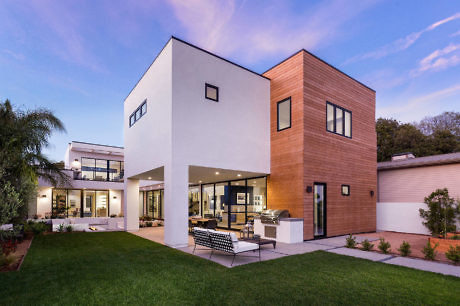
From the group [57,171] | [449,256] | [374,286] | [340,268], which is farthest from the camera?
[57,171]

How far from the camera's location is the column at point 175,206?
9.16 meters

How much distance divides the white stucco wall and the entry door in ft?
17.3

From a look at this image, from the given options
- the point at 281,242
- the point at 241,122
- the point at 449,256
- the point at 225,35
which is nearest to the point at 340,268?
the point at 449,256

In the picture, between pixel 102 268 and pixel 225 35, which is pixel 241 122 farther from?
pixel 225 35

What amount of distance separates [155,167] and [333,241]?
7.54 m

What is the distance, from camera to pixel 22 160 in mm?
10461

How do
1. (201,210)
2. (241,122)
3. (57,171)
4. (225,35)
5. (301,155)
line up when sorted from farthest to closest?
(225,35)
(201,210)
(57,171)
(241,122)
(301,155)

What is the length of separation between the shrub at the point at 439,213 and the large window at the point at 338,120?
4556mm

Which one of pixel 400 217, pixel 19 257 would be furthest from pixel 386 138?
pixel 19 257

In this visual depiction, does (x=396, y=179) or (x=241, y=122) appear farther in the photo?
(x=396, y=179)

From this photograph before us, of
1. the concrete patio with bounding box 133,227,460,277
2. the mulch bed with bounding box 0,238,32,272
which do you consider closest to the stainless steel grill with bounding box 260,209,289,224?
the concrete patio with bounding box 133,227,460,277

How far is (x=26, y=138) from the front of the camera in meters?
10.6

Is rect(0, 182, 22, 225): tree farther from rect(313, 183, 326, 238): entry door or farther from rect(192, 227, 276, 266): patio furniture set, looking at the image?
rect(313, 183, 326, 238): entry door

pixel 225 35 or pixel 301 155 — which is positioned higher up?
pixel 225 35
